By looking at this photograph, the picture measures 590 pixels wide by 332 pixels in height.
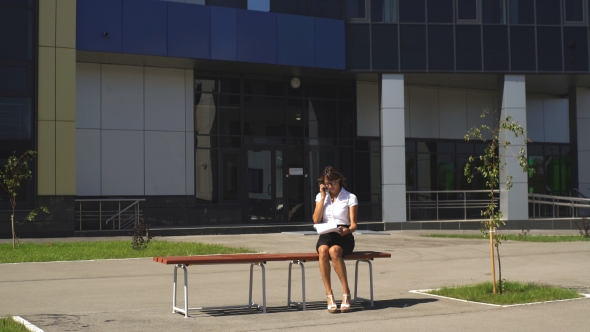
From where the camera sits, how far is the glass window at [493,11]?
95.7 ft

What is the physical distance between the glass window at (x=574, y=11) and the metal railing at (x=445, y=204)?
24.1 feet

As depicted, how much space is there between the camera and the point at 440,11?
29.0 meters

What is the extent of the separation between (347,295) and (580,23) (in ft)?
78.9

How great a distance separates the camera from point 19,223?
22.2 metres

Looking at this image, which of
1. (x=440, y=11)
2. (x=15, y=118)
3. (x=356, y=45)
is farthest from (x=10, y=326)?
(x=440, y=11)

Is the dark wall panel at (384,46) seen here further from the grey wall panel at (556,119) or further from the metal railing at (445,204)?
the grey wall panel at (556,119)

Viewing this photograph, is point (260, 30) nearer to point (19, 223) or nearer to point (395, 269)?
point (19, 223)

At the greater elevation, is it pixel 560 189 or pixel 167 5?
pixel 167 5

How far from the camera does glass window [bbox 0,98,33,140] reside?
22.9m

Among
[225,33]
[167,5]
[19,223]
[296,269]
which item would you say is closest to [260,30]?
[225,33]

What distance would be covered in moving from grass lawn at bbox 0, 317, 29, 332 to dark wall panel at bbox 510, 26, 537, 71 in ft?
80.4

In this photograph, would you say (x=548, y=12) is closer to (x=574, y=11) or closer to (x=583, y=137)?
(x=574, y=11)

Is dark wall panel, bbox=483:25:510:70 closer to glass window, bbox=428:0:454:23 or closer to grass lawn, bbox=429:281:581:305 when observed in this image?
glass window, bbox=428:0:454:23

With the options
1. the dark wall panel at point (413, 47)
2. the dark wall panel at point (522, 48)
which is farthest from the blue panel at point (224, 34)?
the dark wall panel at point (522, 48)
